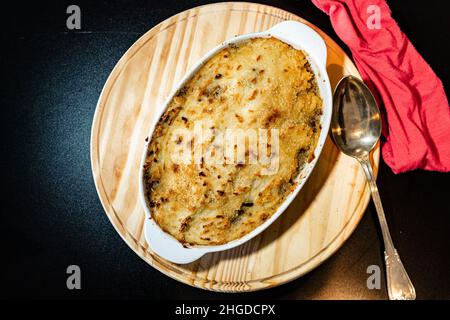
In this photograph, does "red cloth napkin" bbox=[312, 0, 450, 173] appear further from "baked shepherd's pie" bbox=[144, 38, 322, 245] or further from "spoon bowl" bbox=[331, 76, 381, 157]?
"baked shepherd's pie" bbox=[144, 38, 322, 245]

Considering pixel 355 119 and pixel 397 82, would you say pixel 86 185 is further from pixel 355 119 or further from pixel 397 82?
pixel 397 82

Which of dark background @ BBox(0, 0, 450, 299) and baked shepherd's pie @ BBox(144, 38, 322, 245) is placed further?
dark background @ BBox(0, 0, 450, 299)

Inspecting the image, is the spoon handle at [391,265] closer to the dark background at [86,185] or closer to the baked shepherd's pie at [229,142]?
the dark background at [86,185]

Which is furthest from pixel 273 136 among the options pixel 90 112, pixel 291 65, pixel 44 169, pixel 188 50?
pixel 44 169

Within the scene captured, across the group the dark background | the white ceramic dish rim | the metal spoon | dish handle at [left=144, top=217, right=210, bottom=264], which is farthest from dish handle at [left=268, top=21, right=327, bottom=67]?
dish handle at [left=144, top=217, right=210, bottom=264]

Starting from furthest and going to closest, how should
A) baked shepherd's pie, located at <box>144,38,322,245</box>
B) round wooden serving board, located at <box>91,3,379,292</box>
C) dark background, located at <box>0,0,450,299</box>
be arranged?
dark background, located at <box>0,0,450,299</box> < round wooden serving board, located at <box>91,3,379,292</box> < baked shepherd's pie, located at <box>144,38,322,245</box>

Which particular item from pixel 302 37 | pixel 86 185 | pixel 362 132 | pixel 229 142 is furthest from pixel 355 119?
pixel 86 185

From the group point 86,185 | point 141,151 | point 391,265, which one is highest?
point 141,151
